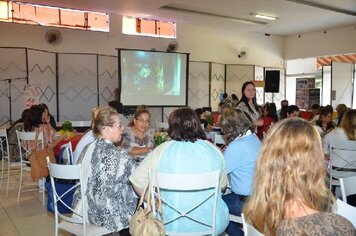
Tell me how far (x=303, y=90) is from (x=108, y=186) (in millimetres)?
12480

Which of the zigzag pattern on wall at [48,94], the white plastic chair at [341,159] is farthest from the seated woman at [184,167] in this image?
the zigzag pattern on wall at [48,94]

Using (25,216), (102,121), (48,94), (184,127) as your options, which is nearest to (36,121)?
(25,216)

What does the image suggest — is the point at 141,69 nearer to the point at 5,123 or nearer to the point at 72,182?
the point at 5,123

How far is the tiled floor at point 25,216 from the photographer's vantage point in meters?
3.73

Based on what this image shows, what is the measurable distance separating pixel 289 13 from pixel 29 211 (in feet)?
26.8

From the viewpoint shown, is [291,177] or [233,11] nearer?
[291,177]

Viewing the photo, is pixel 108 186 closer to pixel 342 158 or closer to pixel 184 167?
pixel 184 167

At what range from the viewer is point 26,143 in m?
4.77

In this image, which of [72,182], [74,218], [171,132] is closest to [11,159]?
[72,182]

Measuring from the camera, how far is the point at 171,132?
242 cm

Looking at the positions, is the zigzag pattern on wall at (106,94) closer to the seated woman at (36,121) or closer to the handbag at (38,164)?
the seated woman at (36,121)

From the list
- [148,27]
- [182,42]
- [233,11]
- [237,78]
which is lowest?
[237,78]

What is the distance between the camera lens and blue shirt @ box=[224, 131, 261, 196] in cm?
275

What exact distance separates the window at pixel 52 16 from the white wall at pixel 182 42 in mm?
177
